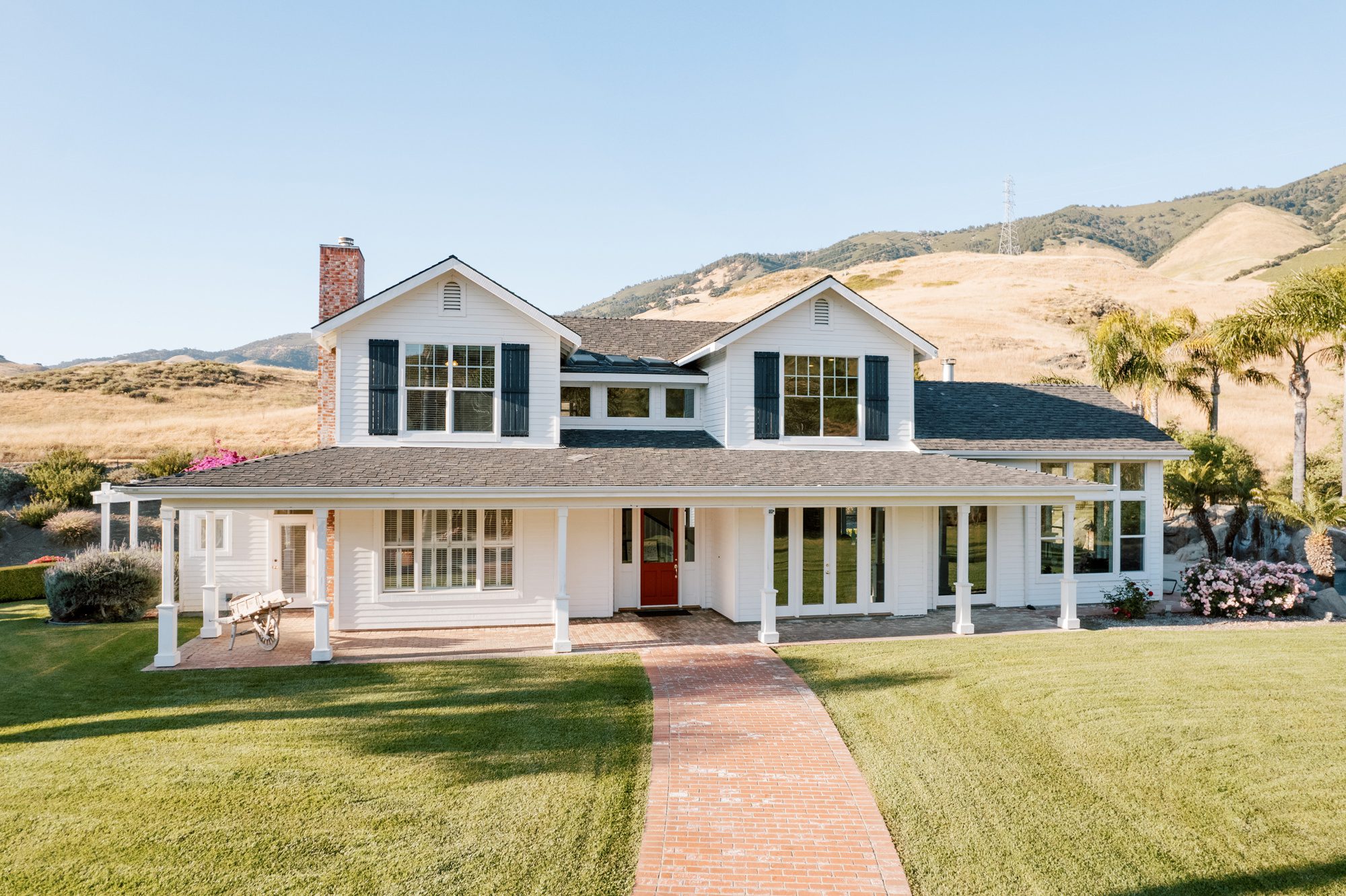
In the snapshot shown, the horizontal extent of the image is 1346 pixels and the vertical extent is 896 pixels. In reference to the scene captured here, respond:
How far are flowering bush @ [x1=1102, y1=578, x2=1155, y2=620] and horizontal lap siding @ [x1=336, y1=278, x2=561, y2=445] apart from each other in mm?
11732

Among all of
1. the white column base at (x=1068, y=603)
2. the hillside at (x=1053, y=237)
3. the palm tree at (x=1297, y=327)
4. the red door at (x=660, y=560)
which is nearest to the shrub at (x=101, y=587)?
the red door at (x=660, y=560)

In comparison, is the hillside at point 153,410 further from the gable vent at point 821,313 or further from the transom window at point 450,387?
the gable vent at point 821,313

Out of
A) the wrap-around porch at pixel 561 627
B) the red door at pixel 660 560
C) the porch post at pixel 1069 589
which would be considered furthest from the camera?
the red door at pixel 660 560

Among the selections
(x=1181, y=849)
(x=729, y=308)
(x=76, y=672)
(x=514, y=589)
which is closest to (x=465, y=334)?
(x=514, y=589)

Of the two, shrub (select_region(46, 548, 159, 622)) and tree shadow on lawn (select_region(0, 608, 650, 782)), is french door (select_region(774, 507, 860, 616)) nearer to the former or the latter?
tree shadow on lawn (select_region(0, 608, 650, 782))

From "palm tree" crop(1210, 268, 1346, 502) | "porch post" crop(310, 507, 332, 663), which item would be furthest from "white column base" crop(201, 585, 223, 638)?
"palm tree" crop(1210, 268, 1346, 502)

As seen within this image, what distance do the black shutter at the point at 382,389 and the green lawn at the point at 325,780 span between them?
491 cm

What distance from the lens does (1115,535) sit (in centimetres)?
1736

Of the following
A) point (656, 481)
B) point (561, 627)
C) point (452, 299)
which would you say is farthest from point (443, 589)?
point (452, 299)

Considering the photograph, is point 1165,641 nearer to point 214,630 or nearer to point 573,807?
point 573,807

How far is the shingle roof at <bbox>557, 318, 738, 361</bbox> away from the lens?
60.5ft

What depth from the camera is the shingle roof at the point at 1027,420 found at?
56.1 ft

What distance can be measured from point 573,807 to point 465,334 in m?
10.4

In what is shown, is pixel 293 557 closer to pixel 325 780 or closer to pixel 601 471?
pixel 601 471
